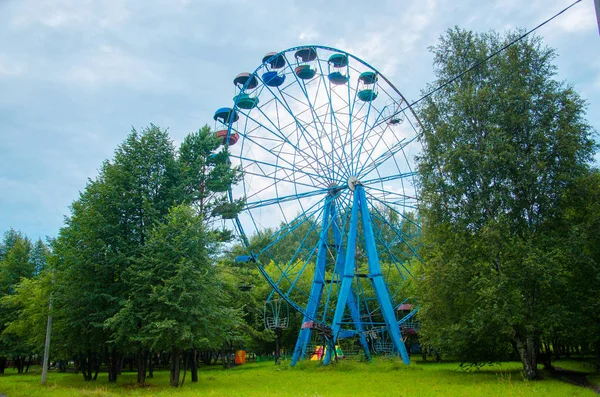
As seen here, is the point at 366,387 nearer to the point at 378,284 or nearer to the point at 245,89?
the point at 378,284

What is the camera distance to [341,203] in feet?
92.0

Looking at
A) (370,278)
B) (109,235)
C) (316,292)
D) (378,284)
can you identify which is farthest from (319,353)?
(109,235)

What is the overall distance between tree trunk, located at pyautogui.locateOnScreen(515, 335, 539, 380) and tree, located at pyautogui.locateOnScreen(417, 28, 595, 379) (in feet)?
0.13

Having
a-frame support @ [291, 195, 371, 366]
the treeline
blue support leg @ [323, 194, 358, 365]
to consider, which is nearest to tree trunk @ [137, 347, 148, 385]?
the treeline

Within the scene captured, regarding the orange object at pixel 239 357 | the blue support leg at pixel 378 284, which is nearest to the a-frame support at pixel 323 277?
the blue support leg at pixel 378 284

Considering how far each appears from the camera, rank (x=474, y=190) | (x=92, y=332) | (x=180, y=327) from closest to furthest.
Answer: (x=180, y=327) < (x=474, y=190) < (x=92, y=332)

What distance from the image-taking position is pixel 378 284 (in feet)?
85.7

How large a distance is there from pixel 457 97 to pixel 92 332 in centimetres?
1916

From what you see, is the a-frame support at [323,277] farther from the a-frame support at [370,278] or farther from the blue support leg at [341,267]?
the a-frame support at [370,278]

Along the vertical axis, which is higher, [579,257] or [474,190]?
Answer: [474,190]

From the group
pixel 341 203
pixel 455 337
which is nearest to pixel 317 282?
pixel 341 203

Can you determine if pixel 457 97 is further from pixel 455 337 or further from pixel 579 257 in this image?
pixel 455 337

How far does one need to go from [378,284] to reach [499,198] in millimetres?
9954

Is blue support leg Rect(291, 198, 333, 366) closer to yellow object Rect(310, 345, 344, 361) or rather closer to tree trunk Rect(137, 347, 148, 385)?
yellow object Rect(310, 345, 344, 361)
